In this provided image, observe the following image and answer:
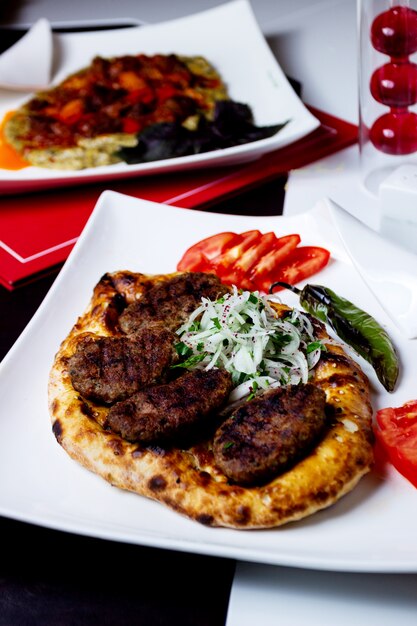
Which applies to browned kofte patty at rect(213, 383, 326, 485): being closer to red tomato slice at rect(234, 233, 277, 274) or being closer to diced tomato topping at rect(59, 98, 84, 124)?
red tomato slice at rect(234, 233, 277, 274)

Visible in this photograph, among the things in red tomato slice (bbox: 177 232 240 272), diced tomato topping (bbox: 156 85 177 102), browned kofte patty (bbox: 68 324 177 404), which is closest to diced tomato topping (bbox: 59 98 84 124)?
diced tomato topping (bbox: 156 85 177 102)

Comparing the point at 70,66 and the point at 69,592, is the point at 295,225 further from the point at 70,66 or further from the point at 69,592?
the point at 70,66

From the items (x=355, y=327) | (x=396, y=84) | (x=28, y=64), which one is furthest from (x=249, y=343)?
(x=28, y=64)

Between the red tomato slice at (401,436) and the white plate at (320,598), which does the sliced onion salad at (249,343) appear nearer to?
the red tomato slice at (401,436)

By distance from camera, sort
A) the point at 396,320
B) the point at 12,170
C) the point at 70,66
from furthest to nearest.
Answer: the point at 70,66, the point at 12,170, the point at 396,320

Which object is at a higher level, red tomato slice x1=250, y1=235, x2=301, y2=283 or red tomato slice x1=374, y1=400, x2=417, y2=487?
red tomato slice x1=250, y1=235, x2=301, y2=283

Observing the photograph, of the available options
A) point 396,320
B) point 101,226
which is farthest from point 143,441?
point 101,226
